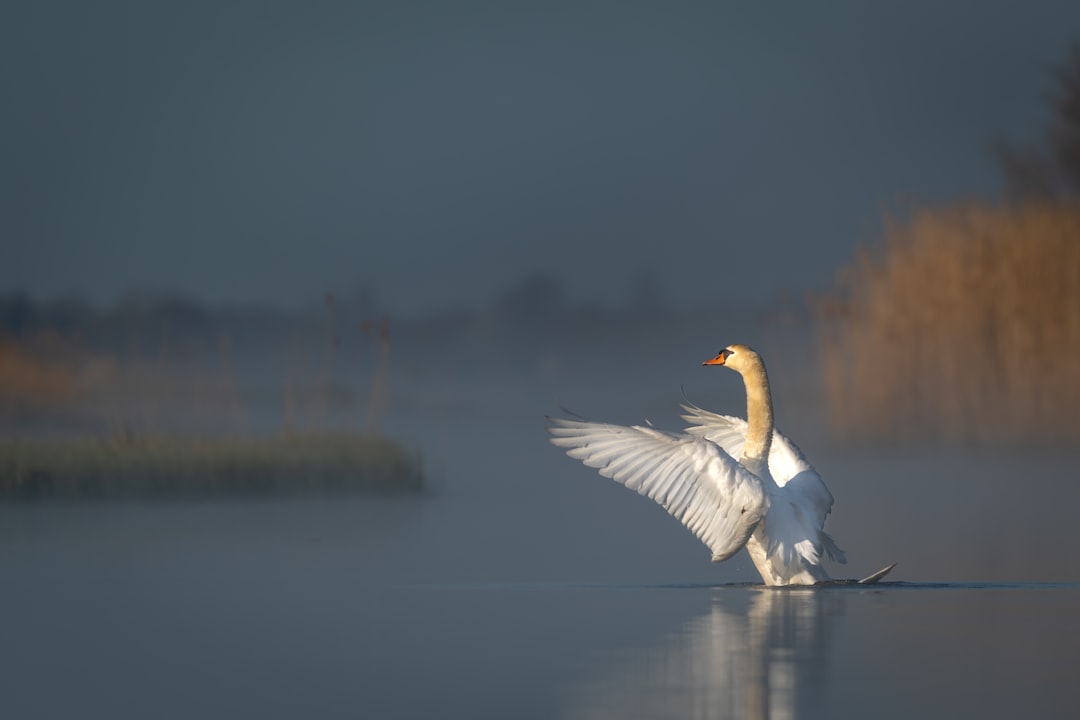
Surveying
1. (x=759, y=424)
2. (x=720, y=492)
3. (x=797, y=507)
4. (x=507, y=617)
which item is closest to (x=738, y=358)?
(x=759, y=424)

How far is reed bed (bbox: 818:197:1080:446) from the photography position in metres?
17.9

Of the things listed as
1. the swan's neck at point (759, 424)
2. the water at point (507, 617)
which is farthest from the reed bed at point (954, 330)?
the swan's neck at point (759, 424)

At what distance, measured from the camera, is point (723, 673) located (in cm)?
601

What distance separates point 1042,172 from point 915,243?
11.2 meters

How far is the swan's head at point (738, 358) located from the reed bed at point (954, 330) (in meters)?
8.24

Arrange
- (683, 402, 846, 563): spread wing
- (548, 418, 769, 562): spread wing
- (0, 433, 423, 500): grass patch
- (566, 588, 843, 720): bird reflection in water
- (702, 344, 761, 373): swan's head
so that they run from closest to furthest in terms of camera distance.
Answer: (566, 588, 843, 720): bird reflection in water < (548, 418, 769, 562): spread wing < (683, 402, 846, 563): spread wing < (702, 344, 761, 373): swan's head < (0, 433, 423, 500): grass patch

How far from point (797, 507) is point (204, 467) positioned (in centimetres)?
690

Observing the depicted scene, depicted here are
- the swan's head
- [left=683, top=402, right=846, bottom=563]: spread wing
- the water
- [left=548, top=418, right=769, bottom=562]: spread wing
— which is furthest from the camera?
the swan's head

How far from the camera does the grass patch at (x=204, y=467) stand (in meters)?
14.1

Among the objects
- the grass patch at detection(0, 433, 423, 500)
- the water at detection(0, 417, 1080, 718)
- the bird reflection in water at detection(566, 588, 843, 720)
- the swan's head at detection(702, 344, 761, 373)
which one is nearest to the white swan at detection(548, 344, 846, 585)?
the water at detection(0, 417, 1080, 718)

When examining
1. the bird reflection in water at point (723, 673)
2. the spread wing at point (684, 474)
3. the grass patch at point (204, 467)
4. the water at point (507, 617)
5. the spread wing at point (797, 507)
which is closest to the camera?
the bird reflection in water at point (723, 673)

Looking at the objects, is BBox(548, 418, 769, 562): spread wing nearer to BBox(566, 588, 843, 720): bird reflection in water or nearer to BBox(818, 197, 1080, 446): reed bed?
BBox(566, 588, 843, 720): bird reflection in water

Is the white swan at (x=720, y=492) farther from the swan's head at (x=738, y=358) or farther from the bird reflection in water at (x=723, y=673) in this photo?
the bird reflection in water at (x=723, y=673)

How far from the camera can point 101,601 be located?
8.23m
